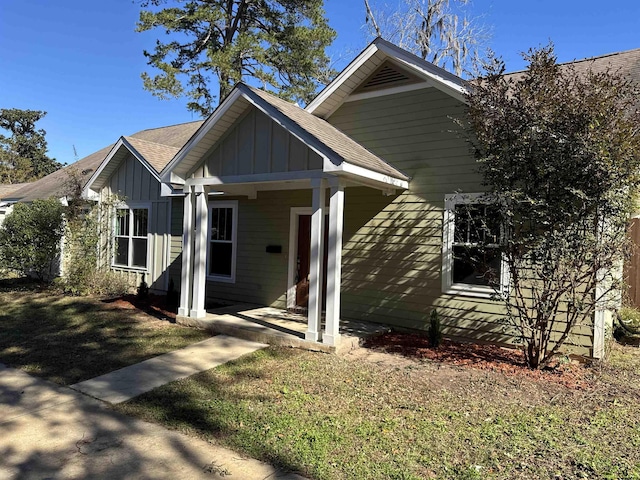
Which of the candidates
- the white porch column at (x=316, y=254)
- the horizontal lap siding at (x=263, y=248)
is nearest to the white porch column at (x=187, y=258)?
the horizontal lap siding at (x=263, y=248)

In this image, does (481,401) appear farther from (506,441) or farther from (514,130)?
(514,130)

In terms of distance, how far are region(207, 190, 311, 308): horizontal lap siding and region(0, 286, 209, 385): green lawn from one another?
89.2 inches

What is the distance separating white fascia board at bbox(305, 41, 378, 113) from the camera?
814cm

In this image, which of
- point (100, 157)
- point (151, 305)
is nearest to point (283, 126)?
point (151, 305)

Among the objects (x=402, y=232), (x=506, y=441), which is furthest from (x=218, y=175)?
(x=506, y=441)

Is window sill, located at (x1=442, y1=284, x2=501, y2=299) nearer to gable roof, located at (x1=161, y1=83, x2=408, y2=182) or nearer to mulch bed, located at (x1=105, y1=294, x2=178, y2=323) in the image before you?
gable roof, located at (x1=161, y1=83, x2=408, y2=182)

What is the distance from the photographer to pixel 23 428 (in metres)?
4.12

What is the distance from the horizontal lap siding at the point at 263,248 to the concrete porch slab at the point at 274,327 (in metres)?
0.80

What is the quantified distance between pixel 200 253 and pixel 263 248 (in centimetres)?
220

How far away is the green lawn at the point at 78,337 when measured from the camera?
19.8ft

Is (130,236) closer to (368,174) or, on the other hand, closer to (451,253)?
(368,174)

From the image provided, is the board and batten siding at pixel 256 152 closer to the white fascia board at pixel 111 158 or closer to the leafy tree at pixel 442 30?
the white fascia board at pixel 111 158

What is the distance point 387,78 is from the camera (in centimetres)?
835

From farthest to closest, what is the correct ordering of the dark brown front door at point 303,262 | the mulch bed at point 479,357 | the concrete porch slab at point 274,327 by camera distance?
the dark brown front door at point 303,262 < the concrete porch slab at point 274,327 < the mulch bed at point 479,357
